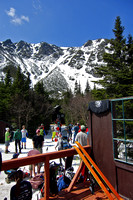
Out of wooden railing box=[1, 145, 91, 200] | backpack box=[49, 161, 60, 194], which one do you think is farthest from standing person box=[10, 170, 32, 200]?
backpack box=[49, 161, 60, 194]

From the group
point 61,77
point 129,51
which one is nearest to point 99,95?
point 129,51

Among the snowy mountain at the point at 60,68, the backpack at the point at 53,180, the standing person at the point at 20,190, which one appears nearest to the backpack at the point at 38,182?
the backpack at the point at 53,180

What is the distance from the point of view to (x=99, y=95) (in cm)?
1477

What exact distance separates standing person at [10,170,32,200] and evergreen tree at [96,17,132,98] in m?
11.5

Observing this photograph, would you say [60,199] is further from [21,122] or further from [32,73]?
[32,73]

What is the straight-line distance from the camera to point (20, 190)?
254cm

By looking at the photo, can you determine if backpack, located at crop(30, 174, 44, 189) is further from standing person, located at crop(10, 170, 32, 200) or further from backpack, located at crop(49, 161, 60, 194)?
standing person, located at crop(10, 170, 32, 200)

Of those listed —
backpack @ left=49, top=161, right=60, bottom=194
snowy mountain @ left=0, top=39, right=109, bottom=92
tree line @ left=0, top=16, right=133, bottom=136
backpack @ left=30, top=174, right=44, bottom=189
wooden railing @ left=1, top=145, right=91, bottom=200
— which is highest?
snowy mountain @ left=0, top=39, right=109, bottom=92

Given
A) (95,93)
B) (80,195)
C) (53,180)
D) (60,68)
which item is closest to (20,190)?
(53,180)

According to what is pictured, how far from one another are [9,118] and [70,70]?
148m

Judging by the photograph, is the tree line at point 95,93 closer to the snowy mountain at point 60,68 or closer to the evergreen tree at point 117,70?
the evergreen tree at point 117,70

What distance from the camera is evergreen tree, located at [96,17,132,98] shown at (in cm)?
1299

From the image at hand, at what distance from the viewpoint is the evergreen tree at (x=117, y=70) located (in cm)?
1299

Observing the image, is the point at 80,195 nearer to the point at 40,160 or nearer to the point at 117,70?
the point at 40,160
